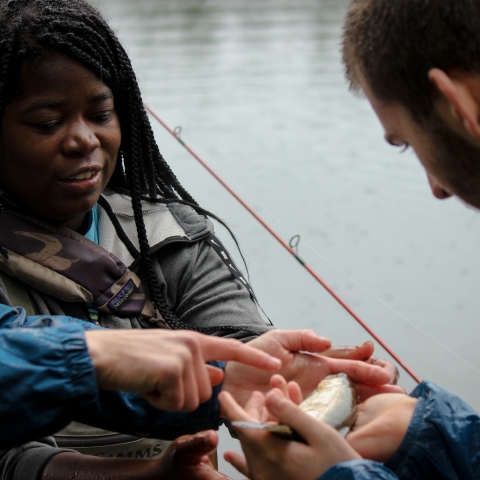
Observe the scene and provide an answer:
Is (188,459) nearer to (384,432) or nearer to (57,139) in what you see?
(384,432)

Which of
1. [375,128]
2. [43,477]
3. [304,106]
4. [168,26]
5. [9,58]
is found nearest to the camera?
[43,477]

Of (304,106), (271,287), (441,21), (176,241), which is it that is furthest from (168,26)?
(441,21)

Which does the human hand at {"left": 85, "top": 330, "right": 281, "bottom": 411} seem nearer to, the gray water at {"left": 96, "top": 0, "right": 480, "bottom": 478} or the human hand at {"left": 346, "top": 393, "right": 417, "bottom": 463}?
the human hand at {"left": 346, "top": 393, "right": 417, "bottom": 463}

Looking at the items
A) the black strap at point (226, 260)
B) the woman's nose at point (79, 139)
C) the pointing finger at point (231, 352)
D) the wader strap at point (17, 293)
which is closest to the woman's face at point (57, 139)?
the woman's nose at point (79, 139)

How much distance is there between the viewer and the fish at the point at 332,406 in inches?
48.3

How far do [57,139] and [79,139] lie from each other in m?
0.05

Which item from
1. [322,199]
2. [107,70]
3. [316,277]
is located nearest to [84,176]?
[107,70]

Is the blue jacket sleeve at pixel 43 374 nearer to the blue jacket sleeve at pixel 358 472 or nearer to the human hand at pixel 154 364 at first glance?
the human hand at pixel 154 364

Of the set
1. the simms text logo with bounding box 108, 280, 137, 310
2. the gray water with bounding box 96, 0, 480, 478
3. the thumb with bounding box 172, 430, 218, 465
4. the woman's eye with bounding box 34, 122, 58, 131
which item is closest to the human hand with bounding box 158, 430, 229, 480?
the thumb with bounding box 172, 430, 218, 465

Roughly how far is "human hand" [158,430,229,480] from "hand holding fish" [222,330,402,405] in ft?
0.45

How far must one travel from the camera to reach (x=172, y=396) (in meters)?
1.15

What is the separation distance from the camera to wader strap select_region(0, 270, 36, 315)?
1.60 m

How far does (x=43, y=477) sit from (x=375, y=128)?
14.9 ft

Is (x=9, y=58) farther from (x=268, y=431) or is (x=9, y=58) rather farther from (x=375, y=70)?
(x=268, y=431)
